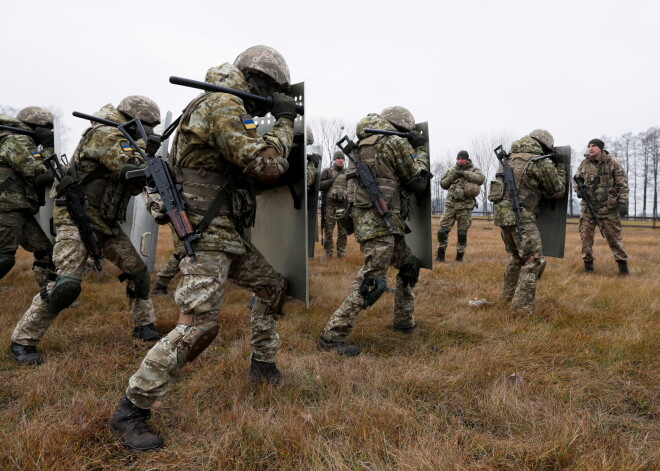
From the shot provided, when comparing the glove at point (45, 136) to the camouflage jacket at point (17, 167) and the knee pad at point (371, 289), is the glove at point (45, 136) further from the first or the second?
the knee pad at point (371, 289)

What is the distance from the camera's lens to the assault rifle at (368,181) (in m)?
3.71

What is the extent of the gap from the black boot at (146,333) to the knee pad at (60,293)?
77 cm

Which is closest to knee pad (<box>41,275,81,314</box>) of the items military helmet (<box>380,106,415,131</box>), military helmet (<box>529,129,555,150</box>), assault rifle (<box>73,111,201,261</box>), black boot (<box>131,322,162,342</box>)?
black boot (<box>131,322,162,342</box>)

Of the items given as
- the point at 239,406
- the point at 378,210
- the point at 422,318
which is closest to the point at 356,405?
the point at 239,406

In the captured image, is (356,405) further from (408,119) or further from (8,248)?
(8,248)

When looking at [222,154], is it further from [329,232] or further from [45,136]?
[329,232]

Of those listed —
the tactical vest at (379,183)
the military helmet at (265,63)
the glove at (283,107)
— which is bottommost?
the tactical vest at (379,183)

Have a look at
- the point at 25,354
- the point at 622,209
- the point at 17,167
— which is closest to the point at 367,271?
the point at 25,354

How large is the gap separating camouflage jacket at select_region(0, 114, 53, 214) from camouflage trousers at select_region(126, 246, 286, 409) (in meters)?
2.99

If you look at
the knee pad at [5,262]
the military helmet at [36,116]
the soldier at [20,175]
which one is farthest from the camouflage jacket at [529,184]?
the knee pad at [5,262]

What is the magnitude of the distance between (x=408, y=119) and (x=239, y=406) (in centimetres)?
278

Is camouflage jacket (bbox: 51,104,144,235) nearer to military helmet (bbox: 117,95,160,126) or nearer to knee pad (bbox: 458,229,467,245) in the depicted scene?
military helmet (bbox: 117,95,160,126)

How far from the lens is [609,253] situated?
32.4 feet

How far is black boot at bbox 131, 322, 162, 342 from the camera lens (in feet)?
12.7
